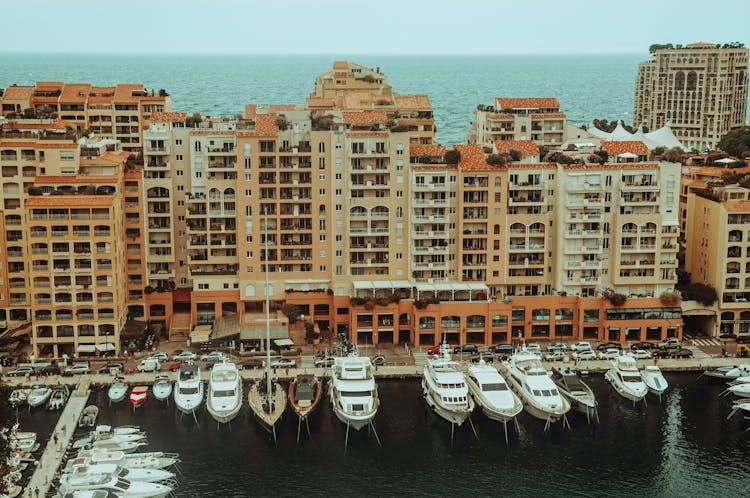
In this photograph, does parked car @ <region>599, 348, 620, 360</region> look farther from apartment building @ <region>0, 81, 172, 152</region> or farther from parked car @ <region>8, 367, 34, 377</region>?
apartment building @ <region>0, 81, 172, 152</region>

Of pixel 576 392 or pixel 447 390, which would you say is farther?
pixel 576 392

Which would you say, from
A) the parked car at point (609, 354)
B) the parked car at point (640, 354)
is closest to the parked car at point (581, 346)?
the parked car at point (609, 354)

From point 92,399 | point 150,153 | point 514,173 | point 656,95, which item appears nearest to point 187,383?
point 92,399

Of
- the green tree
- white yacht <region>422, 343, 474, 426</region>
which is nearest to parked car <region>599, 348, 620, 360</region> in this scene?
white yacht <region>422, 343, 474, 426</region>

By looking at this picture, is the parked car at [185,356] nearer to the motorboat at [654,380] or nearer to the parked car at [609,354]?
the parked car at [609,354]

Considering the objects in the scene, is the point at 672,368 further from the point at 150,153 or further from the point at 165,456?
the point at 150,153

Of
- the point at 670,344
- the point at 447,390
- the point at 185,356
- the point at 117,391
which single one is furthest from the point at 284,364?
the point at 670,344

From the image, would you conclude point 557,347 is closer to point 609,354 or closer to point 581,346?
point 581,346
